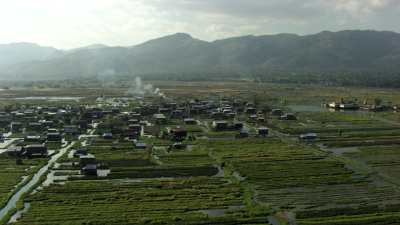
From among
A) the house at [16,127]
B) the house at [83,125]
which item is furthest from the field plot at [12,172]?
the house at [83,125]

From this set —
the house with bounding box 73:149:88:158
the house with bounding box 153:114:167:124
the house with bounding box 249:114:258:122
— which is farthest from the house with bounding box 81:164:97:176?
the house with bounding box 249:114:258:122

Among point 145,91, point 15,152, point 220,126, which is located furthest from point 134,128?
point 145,91

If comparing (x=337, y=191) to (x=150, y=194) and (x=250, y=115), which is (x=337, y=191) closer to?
(x=150, y=194)

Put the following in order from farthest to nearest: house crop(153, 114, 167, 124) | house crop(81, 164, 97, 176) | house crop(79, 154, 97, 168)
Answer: house crop(153, 114, 167, 124), house crop(79, 154, 97, 168), house crop(81, 164, 97, 176)

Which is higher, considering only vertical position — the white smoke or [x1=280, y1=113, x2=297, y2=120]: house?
the white smoke

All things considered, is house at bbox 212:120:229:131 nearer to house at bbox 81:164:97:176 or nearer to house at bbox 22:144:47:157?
house at bbox 22:144:47:157

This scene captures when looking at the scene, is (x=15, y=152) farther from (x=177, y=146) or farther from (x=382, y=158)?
(x=382, y=158)

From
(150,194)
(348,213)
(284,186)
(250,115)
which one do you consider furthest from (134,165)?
(250,115)

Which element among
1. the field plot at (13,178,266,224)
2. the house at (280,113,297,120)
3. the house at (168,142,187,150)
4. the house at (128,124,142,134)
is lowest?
the field plot at (13,178,266,224)

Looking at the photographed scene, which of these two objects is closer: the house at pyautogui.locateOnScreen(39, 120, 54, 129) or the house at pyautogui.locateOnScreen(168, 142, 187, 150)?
the house at pyautogui.locateOnScreen(168, 142, 187, 150)
